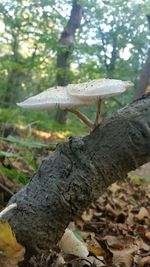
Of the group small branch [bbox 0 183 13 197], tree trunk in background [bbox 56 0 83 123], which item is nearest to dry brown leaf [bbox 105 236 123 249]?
small branch [bbox 0 183 13 197]

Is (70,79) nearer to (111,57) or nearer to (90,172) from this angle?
(111,57)

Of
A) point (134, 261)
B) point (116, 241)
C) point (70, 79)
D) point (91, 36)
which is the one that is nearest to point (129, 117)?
point (134, 261)

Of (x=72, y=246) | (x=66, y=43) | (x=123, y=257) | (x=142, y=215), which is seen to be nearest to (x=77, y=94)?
(x=72, y=246)

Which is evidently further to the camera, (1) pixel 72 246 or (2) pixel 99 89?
(1) pixel 72 246

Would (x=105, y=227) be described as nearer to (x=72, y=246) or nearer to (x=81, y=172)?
(x=72, y=246)

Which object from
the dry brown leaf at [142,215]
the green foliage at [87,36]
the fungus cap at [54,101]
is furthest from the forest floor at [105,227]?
the green foliage at [87,36]

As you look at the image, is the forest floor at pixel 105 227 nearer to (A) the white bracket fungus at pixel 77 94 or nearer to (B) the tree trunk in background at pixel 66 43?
(A) the white bracket fungus at pixel 77 94
